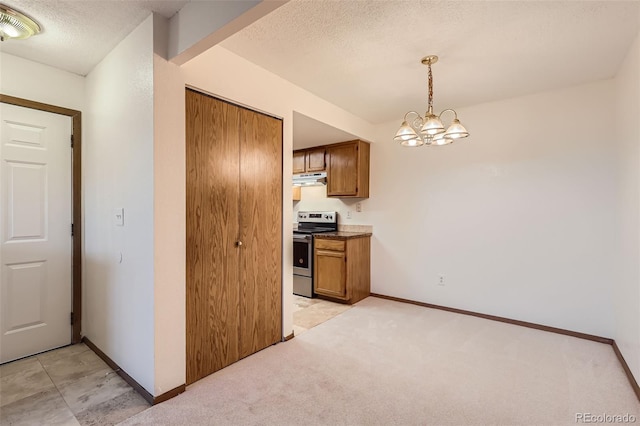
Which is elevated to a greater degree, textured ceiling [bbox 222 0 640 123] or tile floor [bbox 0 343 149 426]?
textured ceiling [bbox 222 0 640 123]

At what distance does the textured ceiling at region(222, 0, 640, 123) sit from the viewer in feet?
6.11

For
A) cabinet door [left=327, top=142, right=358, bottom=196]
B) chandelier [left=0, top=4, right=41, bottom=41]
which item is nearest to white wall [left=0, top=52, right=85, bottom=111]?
chandelier [left=0, top=4, right=41, bottom=41]

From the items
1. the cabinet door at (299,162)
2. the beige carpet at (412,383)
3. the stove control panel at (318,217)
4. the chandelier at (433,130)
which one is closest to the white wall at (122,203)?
the beige carpet at (412,383)

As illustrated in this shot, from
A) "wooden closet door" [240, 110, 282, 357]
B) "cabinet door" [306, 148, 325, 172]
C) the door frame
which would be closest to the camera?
"wooden closet door" [240, 110, 282, 357]

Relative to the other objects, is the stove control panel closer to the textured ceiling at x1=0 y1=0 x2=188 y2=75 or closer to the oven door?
the oven door

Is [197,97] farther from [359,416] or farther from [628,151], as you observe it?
[628,151]

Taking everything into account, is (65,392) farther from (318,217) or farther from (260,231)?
(318,217)

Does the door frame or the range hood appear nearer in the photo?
the door frame

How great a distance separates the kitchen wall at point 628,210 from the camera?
2127 mm

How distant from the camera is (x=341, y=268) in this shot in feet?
12.9

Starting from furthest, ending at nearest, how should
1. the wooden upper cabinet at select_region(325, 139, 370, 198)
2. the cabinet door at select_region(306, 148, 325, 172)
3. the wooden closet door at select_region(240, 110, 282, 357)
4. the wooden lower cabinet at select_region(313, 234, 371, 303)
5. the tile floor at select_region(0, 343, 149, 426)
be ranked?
the cabinet door at select_region(306, 148, 325, 172), the wooden upper cabinet at select_region(325, 139, 370, 198), the wooden lower cabinet at select_region(313, 234, 371, 303), the wooden closet door at select_region(240, 110, 282, 357), the tile floor at select_region(0, 343, 149, 426)

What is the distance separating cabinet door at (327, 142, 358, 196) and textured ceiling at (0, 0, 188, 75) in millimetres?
2758

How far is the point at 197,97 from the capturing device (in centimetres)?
216

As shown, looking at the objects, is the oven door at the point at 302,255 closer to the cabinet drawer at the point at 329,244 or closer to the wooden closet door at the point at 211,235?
the cabinet drawer at the point at 329,244
